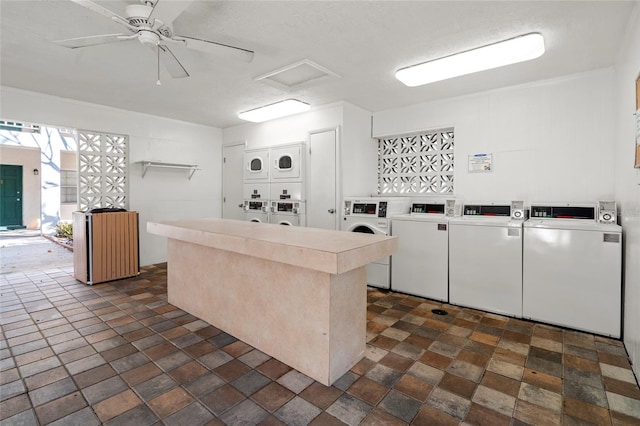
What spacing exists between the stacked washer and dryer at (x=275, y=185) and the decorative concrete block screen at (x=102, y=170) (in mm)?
2007

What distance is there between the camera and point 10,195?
10016 millimetres

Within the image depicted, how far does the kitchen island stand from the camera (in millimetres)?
2043

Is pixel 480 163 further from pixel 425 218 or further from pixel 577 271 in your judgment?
pixel 577 271

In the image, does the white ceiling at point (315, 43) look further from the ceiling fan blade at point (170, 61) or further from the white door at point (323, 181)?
the white door at point (323, 181)

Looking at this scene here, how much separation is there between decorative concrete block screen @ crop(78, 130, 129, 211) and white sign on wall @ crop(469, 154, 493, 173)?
5.38 m

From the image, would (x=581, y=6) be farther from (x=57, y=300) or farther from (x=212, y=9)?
(x=57, y=300)

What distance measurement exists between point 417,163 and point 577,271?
2.48m

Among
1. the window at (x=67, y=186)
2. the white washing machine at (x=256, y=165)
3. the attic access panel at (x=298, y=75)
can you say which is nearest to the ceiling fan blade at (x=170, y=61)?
the attic access panel at (x=298, y=75)

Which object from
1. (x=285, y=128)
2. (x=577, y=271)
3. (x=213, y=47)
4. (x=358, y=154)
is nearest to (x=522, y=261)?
(x=577, y=271)

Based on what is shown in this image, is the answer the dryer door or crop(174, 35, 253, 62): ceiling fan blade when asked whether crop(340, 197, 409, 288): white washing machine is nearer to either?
the dryer door

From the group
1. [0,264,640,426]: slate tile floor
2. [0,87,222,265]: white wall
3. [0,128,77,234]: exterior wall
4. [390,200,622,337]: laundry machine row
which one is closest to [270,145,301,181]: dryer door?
[0,87,222,265]: white wall

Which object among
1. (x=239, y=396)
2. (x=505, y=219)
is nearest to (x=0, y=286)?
(x=239, y=396)

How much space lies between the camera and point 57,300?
365 centimetres

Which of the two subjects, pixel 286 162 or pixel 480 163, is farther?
pixel 286 162
